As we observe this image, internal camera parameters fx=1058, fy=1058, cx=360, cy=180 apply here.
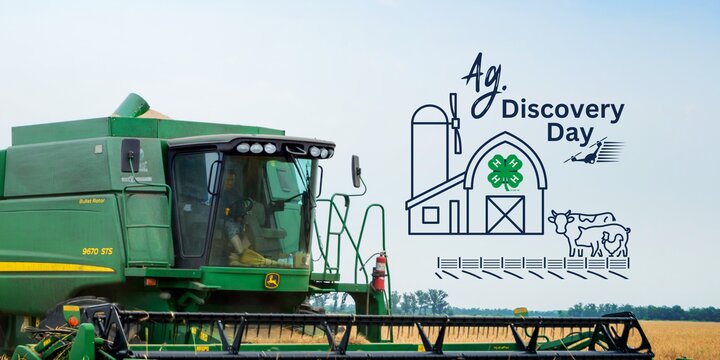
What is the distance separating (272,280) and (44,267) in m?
2.20

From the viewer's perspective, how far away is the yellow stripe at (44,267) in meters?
9.12

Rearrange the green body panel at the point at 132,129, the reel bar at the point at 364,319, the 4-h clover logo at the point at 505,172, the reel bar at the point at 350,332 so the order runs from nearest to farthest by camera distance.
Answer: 1. the reel bar at the point at 350,332
2. the reel bar at the point at 364,319
3. the green body panel at the point at 132,129
4. the 4-h clover logo at the point at 505,172

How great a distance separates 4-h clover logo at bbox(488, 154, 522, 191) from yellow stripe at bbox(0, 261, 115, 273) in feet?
23.4

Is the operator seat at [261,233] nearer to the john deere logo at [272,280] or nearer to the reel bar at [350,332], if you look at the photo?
the john deere logo at [272,280]

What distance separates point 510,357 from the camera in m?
7.25

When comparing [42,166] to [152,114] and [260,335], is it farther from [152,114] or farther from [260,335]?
[260,335]

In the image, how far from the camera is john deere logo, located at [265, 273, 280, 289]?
893 cm

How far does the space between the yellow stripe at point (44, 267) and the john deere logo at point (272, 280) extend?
131 cm

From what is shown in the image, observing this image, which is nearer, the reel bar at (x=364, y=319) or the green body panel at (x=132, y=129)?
the reel bar at (x=364, y=319)

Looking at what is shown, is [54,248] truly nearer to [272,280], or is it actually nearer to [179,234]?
[179,234]

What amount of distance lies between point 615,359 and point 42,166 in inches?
219

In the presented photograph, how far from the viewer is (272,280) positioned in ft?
29.4

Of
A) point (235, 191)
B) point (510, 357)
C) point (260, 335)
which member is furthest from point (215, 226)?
point (510, 357)

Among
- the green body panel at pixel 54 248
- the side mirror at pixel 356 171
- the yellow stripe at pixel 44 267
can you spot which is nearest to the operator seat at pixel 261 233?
the side mirror at pixel 356 171
